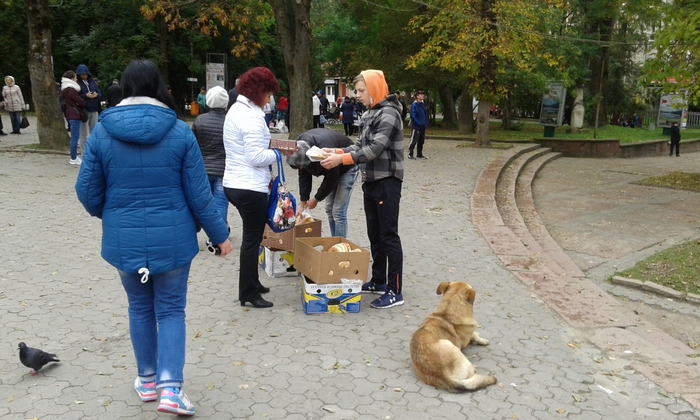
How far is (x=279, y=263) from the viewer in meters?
6.16

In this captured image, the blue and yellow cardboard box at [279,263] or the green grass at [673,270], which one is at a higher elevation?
the blue and yellow cardboard box at [279,263]

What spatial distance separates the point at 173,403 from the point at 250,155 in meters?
2.10

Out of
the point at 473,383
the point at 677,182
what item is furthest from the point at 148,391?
the point at 677,182

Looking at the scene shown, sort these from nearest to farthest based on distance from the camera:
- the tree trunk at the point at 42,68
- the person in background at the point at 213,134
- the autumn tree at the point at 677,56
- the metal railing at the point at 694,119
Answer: the person in background at the point at 213,134
the autumn tree at the point at 677,56
the tree trunk at the point at 42,68
the metal railing at the point at 694,119

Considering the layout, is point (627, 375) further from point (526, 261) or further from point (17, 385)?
point (17, 385)

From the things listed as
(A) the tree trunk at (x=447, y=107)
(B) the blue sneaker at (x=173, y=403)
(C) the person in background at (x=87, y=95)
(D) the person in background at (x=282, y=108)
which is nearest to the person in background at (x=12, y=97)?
(C) the person in background at (x=87, y=95)

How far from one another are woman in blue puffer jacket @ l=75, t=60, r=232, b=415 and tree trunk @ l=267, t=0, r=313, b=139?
1460 cm

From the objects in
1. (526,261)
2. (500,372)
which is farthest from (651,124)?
(500,372)

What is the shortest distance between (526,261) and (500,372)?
3.02m

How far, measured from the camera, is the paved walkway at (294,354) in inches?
146


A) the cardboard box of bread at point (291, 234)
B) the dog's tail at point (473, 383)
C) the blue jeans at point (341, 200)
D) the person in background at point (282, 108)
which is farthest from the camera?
the person in background at point (282, 108)

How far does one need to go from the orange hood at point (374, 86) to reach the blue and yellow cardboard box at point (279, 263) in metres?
1.81

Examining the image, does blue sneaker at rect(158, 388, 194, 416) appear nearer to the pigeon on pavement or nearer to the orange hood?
the pigeon on pavement

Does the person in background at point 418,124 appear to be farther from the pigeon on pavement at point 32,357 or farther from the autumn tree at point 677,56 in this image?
the pigeon on pavement at point 32,357
